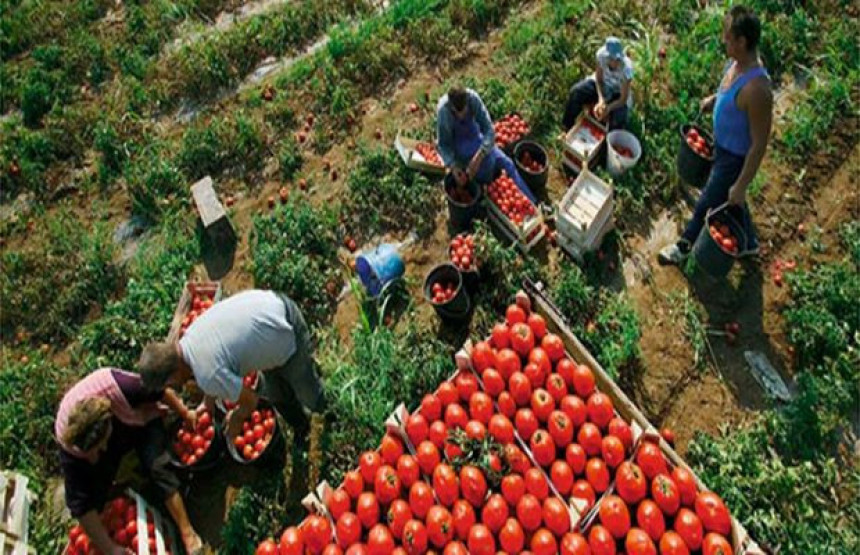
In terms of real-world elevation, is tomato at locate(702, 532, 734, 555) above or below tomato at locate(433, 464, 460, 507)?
below

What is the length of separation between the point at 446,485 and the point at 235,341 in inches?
73.2

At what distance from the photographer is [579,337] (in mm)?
6145

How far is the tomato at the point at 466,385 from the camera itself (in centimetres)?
518

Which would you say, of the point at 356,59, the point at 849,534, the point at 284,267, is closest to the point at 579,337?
the point at 849,534

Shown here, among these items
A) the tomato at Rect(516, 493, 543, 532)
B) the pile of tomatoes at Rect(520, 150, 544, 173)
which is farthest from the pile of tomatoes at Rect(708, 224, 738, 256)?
the tomato at Rect(516, 493, 543, 532)

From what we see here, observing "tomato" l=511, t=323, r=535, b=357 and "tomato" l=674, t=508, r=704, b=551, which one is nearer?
"tomato" l=674, t=508, r=704, b=551

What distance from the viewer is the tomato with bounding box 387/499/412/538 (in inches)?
183

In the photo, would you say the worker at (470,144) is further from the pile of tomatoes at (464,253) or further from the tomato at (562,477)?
the tomato at (562,477)

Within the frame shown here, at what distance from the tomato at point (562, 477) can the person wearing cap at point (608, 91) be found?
13.2 feet

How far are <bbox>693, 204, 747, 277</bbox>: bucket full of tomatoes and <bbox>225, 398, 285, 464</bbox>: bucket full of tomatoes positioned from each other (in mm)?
4227

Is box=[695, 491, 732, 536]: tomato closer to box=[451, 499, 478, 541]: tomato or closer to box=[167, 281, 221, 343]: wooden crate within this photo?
box=[451, 499, 478, 541]: tomato

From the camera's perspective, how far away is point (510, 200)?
672 centimetres

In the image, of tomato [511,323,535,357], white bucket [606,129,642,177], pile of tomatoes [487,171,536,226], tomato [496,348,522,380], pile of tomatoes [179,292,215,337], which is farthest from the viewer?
white bucket [606,129,642,177]

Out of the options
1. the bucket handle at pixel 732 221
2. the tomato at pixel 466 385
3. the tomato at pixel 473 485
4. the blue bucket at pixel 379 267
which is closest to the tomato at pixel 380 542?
the tomato at pixel 473 485
